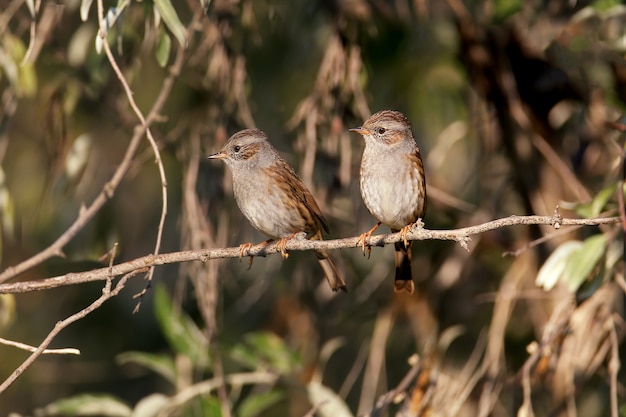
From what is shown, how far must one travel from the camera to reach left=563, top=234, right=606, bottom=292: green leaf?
4746mm

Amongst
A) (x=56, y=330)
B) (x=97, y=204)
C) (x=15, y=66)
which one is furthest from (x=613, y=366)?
(x=15, y=66)

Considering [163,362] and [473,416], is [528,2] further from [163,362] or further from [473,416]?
[163,362]

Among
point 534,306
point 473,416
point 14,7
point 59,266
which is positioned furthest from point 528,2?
point 59,266

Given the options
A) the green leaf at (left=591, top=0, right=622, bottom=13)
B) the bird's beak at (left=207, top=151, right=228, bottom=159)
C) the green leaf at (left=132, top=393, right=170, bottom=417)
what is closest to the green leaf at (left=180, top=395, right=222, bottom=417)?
the green leaf at (left=132, top=393, right=170, bottom=417)

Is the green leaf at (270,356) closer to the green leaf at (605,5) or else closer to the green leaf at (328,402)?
the green leaf at (328,402)

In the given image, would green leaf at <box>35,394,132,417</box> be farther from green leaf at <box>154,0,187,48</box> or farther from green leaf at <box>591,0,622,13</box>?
green leaf at <box>591,0,622,13</box>

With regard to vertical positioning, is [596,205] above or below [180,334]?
above

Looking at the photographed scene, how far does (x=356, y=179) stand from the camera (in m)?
6.27

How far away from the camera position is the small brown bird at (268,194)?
5.45 meters

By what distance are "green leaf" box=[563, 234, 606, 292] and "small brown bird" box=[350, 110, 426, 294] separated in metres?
0.84

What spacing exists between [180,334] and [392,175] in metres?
1.45

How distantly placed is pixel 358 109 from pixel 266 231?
2.88 feet

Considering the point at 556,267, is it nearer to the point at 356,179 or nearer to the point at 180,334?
the point at 356,179

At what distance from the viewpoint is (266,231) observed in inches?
215
